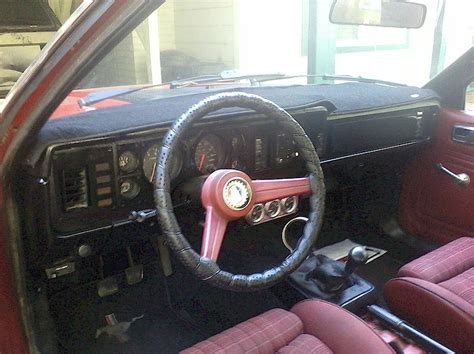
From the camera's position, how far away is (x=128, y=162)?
1.52 meters

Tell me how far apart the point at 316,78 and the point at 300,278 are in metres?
1.00

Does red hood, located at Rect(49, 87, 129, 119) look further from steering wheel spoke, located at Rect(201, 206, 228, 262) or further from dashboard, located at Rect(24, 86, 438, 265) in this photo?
steering wheel spoke, located at Rect(201, 206, 228, 262)

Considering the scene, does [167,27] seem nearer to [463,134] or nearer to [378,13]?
[378,13]

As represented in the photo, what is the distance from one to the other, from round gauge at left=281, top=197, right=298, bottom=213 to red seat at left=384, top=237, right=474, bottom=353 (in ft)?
1.66

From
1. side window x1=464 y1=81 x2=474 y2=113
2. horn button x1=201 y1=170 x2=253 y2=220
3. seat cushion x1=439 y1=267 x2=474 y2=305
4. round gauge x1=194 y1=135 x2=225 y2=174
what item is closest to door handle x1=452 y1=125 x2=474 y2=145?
side window x1=464 y1=81 x2=474 y2=113

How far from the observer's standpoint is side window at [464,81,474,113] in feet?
7.86

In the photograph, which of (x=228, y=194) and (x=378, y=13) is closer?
(x=228, y=194)

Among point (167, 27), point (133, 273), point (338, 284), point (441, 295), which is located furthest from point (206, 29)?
point (441, 295)

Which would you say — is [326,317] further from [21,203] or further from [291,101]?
[21,203]

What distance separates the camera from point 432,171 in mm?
2475

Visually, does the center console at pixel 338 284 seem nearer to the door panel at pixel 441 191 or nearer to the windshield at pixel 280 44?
the door panel at pixel 441 191

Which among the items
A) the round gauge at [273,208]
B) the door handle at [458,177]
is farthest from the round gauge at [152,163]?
the door handle at [458,177]

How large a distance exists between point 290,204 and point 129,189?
487 mm

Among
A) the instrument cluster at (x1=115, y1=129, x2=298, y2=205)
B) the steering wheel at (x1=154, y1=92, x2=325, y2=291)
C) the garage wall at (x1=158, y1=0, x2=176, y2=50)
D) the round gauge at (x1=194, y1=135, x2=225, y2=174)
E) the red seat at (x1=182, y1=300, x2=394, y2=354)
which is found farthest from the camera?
the garage wall at (x1=158, y1=0, x2=176, y2=50)
